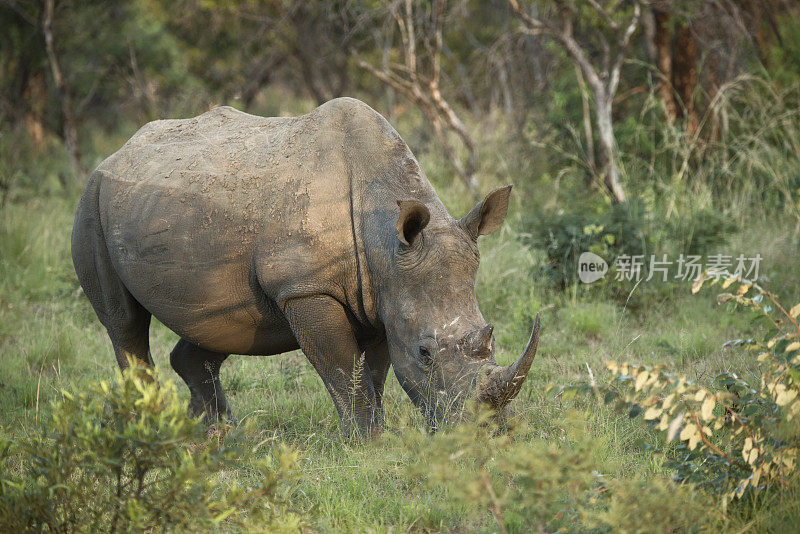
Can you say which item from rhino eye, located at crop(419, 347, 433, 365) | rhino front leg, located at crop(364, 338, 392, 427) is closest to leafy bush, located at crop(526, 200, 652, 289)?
rhino front leg, located at crop(364, 338, 392, 427)

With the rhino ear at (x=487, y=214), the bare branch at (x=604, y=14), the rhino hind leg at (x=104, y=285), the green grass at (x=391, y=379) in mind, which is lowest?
the green grass at (x=391, y=379)

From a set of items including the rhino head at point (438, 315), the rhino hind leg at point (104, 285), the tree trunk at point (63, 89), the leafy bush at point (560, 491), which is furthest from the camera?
the tree trunk at point (63, 89)

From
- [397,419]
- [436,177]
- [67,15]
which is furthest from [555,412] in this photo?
[67,15]

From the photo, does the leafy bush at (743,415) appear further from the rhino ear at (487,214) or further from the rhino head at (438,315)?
the rhino ear at (487,214)

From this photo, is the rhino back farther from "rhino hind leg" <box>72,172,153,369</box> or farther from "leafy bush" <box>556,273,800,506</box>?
"leafy bush" <box>556,273,800,506</box>

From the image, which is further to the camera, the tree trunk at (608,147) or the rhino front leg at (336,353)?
the tree trunk at (608,147)

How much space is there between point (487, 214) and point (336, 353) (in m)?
1.04

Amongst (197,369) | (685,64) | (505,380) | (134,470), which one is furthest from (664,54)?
(134,470)

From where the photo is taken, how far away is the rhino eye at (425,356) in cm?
411

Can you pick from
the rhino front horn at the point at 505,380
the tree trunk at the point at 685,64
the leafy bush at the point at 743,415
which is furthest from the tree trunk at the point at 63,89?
the leafy bush at the point at 743,415

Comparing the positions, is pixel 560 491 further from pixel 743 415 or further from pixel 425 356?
pixel 425 356

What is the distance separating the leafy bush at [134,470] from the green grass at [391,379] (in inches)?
15.0

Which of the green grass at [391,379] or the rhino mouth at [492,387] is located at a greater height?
the rhino mouth at [492,387]

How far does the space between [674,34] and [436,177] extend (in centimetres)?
333
